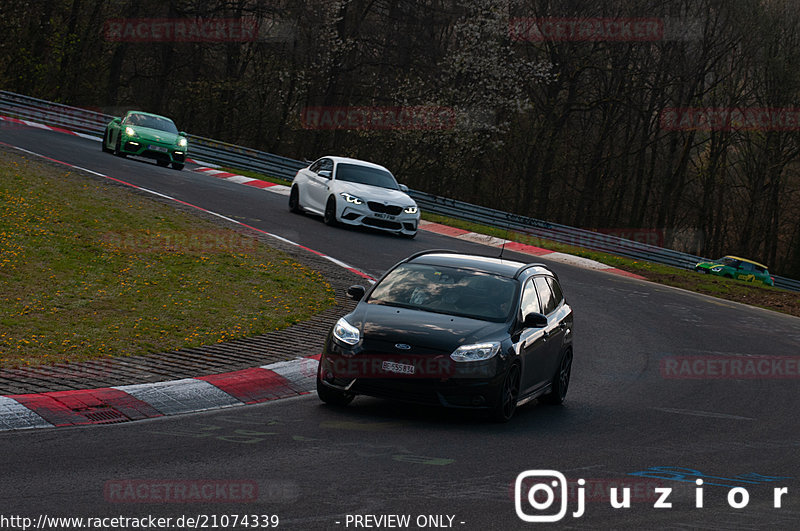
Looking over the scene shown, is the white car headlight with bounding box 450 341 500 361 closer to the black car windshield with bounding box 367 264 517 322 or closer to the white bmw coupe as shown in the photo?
the black car windshield with bounding box 367 264 517 322

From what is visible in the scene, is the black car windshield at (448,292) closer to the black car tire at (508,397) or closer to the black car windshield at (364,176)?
the black car tire at (508,397)

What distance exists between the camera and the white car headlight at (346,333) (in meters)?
9.30

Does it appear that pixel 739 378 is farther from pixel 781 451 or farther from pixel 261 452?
pixel 261 452

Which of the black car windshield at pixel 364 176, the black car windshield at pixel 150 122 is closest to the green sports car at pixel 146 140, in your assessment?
the black car windshield at pixel 150 122

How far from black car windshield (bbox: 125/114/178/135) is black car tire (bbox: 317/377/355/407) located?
22950 mm

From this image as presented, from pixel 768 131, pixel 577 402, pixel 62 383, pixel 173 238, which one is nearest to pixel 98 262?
pixel 173 238

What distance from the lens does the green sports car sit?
99.6ft

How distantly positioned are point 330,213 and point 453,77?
78.0ft

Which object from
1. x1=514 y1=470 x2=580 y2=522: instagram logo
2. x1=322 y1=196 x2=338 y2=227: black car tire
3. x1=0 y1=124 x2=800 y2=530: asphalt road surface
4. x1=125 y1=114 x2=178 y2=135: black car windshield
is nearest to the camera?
x1=0 y1=124 x2=800 y2=530: asphalt road surface

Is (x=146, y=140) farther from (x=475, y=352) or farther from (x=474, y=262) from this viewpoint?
(x=475, y=352)

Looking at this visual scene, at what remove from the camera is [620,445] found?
29.3 feet

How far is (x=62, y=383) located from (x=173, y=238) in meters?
8.76

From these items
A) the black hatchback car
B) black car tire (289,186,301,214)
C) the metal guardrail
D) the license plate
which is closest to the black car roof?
the black hatchback car

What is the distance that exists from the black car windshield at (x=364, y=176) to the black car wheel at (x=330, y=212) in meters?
0.84
